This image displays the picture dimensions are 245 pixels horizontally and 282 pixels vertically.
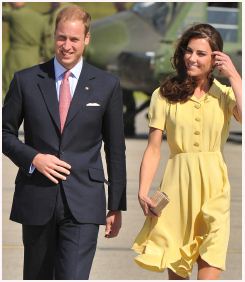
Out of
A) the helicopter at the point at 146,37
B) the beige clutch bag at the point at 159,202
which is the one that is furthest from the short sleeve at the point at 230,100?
the helicopter at the point at 146,37

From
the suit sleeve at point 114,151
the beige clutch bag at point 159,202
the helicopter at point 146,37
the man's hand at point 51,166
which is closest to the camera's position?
the man's hand at point 51,166

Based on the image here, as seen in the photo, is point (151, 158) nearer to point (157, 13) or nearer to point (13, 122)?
point (13, 122)

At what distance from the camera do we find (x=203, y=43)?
18.5 ft

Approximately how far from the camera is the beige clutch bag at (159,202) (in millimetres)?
5535

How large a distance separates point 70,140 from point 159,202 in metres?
0.58

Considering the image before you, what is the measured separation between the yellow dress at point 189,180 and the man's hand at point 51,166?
0.66 metres

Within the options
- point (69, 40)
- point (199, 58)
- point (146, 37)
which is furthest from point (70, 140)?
point (146, 37)

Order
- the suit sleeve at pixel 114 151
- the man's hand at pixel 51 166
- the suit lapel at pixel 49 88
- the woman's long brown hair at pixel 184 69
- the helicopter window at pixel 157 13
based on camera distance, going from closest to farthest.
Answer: the man's hand at pixel 51 166, the suit lapel at pixel 49 88, the suit sleeve at pixel 114 151, the woman's long brown hair at pixel 184 69, the helicopter window at pixel 157 13

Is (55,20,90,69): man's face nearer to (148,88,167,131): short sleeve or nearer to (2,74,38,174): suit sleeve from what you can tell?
(2,74,38,174): suit sleeve

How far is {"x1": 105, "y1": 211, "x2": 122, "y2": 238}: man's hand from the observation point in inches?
213

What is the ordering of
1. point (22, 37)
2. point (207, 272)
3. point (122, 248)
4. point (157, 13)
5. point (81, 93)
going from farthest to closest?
point (22, 37)
point (157, 13)
point (122, 248)
point (207, 272)
point (81, 93)

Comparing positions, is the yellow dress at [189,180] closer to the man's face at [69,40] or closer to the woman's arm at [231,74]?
the woman's arm at [231,74]

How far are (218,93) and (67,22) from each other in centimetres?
90

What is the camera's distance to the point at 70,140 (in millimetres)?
5281
